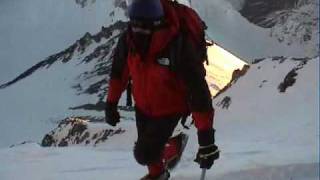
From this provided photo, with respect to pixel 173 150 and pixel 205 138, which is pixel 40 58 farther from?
pixel 205 138

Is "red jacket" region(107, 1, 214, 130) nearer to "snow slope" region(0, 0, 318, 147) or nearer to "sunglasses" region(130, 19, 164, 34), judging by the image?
"sunglasses" region(130, 19, 164, 34)

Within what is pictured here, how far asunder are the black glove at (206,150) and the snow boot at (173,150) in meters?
0.88

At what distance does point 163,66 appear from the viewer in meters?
5.64

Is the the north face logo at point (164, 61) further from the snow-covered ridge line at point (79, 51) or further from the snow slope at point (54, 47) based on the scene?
the snow-covered ridge line at point (79, 51)

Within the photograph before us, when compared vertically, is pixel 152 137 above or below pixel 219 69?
above

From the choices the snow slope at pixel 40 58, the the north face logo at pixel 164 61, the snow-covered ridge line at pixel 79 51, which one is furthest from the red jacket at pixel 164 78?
the snow-covered ridge line at pixel 79 51

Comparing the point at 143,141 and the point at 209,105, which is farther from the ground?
the point at 209,105

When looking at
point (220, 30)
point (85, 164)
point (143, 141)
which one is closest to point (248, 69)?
point (85, 164)

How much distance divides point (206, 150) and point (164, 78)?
63 cm

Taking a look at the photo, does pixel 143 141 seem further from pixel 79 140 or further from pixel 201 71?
pixel 79 140

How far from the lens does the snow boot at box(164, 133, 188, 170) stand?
6.39 metres

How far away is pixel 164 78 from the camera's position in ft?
18.7

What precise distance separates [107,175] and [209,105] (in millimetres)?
3187

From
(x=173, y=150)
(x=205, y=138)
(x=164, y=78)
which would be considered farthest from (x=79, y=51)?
(x=205, y=138)
